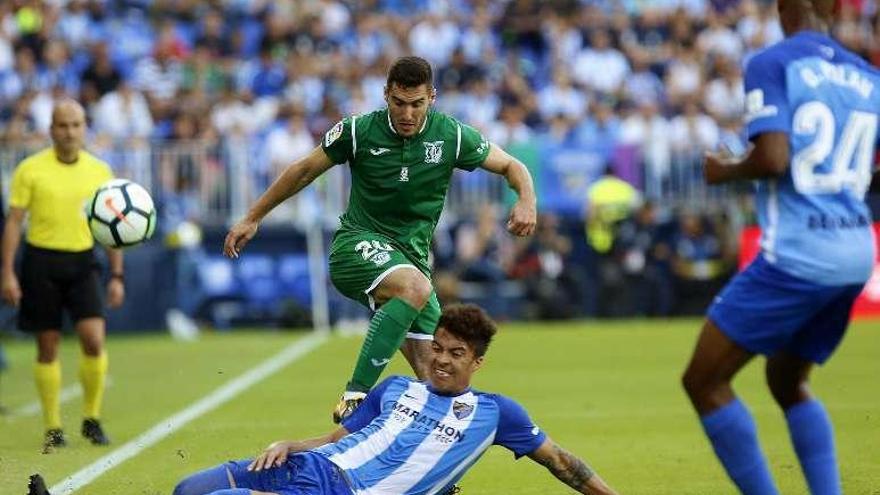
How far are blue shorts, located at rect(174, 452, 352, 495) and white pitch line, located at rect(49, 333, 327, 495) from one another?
6.87ft

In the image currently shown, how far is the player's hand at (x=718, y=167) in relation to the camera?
22.5 feet

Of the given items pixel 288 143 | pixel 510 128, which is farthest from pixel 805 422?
pixel 510 128

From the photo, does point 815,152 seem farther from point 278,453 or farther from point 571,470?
point 278,453

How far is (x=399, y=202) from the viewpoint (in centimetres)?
941

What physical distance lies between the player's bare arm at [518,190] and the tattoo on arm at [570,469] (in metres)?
1.44

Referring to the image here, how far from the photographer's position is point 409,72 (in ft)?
28.9

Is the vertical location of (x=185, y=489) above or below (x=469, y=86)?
below

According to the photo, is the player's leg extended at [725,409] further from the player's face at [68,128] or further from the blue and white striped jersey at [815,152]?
the player's face at [68,128]

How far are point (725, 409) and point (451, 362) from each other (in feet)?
4.09

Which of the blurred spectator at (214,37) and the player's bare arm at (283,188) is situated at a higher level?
the blurred spectator at (214,37)

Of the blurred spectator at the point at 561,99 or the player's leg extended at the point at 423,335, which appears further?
the blurred spectator at the point at 561,99

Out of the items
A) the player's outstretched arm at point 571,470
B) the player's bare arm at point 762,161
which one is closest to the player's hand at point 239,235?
the player's outstretched arm at point 571,470

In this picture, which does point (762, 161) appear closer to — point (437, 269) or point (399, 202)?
point (399, 202)

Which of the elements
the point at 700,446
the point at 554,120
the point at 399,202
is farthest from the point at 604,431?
the point at 554,120
